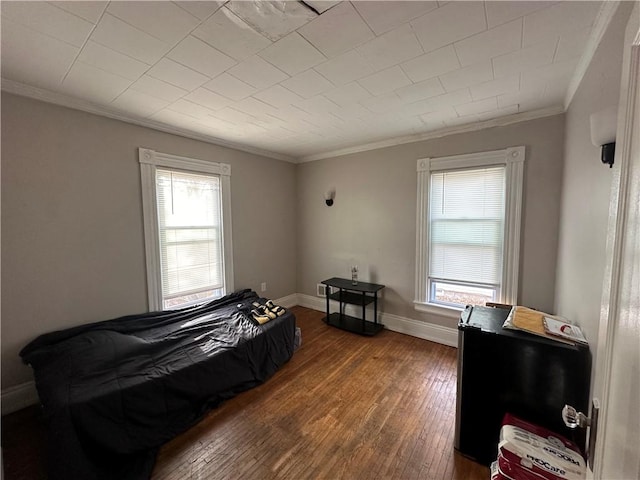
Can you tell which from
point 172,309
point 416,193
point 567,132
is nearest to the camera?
point 567,132

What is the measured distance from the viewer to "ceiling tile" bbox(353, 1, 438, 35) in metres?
1.23

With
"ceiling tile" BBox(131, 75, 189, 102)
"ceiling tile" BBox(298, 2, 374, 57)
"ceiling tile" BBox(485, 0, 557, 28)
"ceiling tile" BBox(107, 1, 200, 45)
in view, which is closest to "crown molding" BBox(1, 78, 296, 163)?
"ceiling tile" BBox(131, 75, 189, 102)

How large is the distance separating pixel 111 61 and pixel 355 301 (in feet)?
10.7

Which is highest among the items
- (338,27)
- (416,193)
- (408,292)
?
(338,27)

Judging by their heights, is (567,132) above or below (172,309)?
above

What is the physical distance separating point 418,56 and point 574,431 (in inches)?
92.8

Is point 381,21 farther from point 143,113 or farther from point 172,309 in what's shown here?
point 172,309

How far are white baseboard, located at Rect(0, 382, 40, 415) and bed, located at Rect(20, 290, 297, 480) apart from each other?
0.29 m

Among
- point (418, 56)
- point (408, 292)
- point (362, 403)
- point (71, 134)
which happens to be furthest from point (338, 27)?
point (408, 292)

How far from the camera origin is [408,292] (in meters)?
3.36

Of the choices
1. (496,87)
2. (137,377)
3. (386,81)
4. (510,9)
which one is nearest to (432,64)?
(386,81)

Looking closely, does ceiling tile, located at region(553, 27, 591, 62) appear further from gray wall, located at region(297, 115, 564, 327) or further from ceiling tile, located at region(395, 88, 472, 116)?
gray wall, located at region(297, 115, 564, 327)

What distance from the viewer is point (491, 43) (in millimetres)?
1520

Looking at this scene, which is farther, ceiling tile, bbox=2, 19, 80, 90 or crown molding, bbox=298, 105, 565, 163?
crown molding, bbox=298, 105, 565, 163
